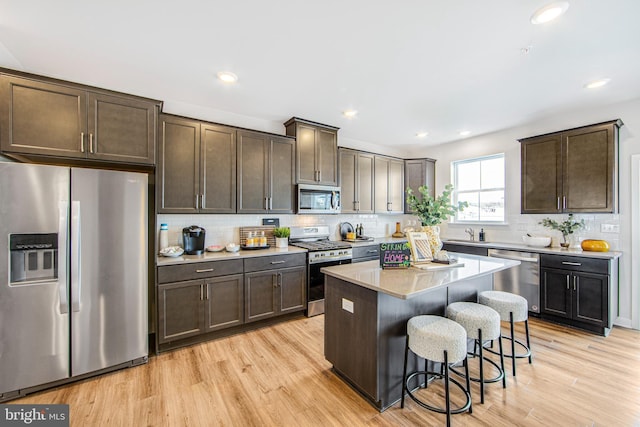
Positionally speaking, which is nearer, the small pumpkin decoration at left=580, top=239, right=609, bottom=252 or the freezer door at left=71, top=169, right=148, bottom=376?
the freezer door at left=71, top=169, right=148, bottom=376

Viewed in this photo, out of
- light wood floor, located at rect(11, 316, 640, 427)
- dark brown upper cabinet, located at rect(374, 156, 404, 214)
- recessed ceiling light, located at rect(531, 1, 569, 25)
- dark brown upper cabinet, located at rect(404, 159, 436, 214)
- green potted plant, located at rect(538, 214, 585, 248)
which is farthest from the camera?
dark brown upper cabinet, located at rect(404, 159, 436, 214)

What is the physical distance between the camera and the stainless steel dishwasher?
3.50 metres

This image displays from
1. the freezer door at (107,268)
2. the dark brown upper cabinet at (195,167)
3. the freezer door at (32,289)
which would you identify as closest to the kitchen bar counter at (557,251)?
the dark brown upper cabinet at (195,167)

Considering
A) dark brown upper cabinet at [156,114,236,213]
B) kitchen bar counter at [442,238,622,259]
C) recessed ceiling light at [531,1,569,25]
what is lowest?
kitchen bar counter at [442,238,622,259]

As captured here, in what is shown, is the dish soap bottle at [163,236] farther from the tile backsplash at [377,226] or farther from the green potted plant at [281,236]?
the green potted plant at [281,236]

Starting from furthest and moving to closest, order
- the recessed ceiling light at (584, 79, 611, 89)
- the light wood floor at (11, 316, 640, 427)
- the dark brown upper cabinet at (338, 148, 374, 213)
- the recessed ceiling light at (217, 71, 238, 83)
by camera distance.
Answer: the dark brown upper cabinet at (338, 148, 374, 213), the recessed ceiling light at (584, 79, 611, 89), the recessed ceiling light at (217, 71, 238, 83), the light wood floor at (11, 316, 640, 427)

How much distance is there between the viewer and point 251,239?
3.48 m

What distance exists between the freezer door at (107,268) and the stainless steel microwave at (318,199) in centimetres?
199

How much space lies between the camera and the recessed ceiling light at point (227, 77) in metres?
2.56

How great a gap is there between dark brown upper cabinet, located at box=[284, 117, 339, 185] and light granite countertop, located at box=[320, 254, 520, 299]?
1.90 meters

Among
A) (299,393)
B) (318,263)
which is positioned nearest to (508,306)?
(299,393)

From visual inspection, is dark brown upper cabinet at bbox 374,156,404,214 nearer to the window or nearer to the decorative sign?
the window

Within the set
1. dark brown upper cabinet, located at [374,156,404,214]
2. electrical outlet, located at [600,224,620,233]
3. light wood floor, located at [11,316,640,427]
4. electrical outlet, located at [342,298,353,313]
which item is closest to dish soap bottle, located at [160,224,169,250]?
light wood floor, located at [11,316,640,427]

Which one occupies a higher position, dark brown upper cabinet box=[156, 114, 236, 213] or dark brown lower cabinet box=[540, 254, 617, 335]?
dark brown upper cabinet box=[156, 114, 236, 213]
